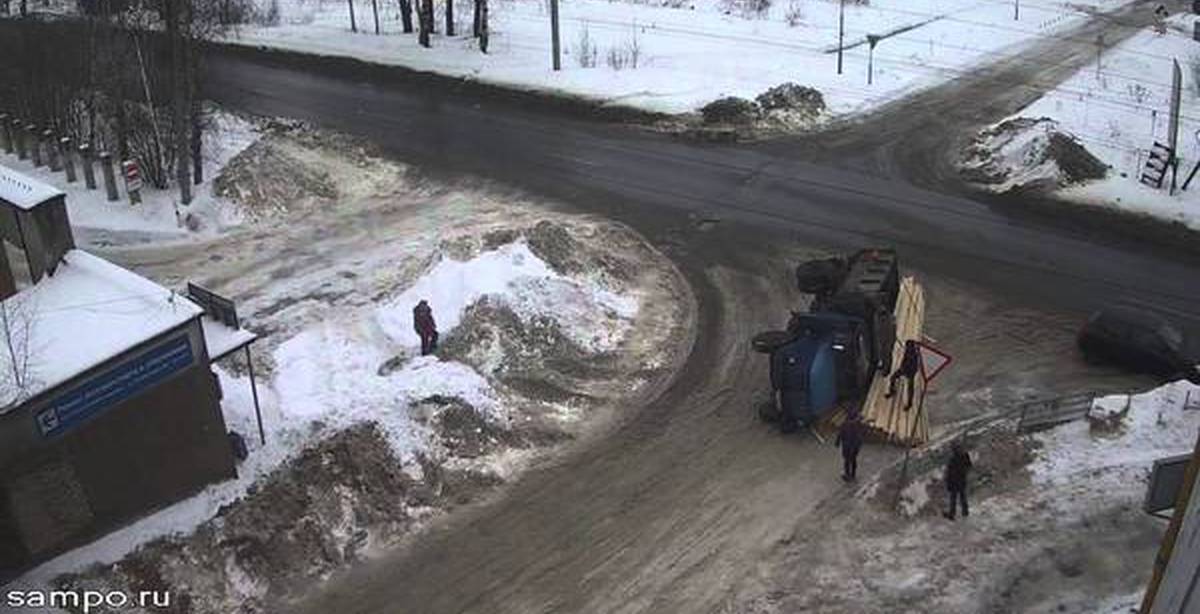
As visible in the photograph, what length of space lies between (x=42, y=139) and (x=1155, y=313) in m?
26.6

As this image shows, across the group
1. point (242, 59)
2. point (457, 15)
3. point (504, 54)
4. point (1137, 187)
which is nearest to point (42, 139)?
point (242, 59)

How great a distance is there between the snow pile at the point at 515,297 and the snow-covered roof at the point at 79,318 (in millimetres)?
5320

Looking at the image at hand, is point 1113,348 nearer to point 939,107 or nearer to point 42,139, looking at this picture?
point 939,107

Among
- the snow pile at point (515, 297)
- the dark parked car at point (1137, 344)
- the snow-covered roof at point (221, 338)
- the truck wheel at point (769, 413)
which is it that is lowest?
the truck wheel at point (769, 413)

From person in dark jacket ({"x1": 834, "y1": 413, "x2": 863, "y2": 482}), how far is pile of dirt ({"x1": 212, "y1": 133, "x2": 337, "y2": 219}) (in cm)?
1579

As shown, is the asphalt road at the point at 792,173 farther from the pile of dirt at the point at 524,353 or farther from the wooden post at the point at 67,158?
the wooden post at the point at 67,158

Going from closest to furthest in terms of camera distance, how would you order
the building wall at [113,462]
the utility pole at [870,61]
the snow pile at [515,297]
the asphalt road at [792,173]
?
the building wall at [113,462] → the snow pile at [515,297] → the asphalt road at [792,173] → the utility pole at [870,61]

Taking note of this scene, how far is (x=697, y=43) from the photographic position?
4166 cm

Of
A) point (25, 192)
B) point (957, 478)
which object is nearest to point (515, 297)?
point (25, 192)

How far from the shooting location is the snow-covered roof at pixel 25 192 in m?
17.2

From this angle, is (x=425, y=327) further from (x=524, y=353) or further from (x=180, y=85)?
(x=180, y=85)

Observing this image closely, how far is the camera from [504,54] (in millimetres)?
40000

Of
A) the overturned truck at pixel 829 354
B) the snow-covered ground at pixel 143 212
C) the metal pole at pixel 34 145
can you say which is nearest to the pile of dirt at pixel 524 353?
the overturned truck at pixel 829 354

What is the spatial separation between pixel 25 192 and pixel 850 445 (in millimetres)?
13242
